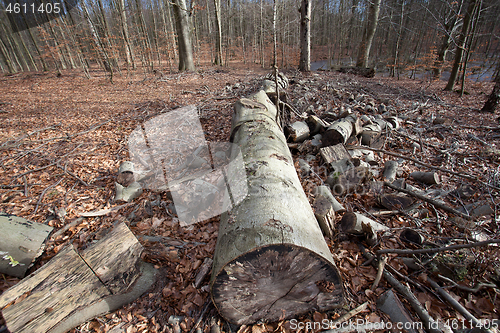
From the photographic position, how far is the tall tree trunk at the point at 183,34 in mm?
11102

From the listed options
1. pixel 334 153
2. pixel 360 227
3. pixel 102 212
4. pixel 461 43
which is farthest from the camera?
pixel 461 43

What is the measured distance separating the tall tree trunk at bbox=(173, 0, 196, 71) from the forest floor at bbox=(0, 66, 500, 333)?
5.83 metres

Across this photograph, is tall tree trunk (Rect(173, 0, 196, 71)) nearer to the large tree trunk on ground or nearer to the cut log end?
the large tree trunk on ground

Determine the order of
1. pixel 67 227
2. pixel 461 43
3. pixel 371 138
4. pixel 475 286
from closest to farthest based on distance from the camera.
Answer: pixel 475 286
pixel 67 227
pixel 371 138
pixel 461 43

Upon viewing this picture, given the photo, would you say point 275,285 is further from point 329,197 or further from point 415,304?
point 329,197

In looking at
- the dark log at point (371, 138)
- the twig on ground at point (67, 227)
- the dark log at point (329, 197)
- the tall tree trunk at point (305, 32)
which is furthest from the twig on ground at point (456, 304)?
the tall tree trunk at point (305, 32)

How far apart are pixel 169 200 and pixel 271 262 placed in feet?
6.68

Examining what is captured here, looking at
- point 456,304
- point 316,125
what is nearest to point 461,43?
point 316,125

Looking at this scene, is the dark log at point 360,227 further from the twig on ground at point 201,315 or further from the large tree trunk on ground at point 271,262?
the twig on ground at point 201,315

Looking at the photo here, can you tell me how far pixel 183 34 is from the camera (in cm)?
1149

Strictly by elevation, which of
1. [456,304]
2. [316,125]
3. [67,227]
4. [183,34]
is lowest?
[456,304]

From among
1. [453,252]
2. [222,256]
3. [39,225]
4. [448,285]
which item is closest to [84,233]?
[39,225]

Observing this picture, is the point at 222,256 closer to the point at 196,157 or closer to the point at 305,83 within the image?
the point at 196,157

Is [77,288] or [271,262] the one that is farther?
[77,288]
